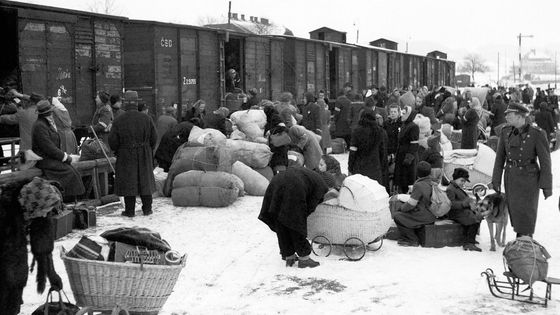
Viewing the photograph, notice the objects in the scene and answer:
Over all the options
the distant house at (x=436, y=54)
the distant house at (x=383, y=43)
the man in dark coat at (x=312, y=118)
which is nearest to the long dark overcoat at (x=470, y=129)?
the man in dark coat at (x=312, y=118)

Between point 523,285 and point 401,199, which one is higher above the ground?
point 401,199

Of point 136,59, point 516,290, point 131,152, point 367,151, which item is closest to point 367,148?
point 367,151

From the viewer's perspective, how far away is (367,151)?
10.3 metres

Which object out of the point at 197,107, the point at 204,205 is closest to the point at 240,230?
the point at 204,205

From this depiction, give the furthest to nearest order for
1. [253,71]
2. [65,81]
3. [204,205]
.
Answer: [253,71]
[65,81]
[204,205]

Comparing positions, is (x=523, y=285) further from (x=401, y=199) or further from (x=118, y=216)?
(x=118, y=216)

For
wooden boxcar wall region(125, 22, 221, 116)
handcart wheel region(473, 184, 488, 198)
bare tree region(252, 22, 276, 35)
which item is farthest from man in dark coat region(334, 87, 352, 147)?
bare tree region(252, 22, 276, 35)

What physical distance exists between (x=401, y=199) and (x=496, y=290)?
2556mm

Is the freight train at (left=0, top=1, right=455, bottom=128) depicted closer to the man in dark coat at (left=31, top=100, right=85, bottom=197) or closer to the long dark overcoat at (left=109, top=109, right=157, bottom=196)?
the long dark overcoat at (left=109, top=109, right=157, bottom=196)

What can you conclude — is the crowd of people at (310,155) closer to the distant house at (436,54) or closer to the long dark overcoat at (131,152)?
the long dark overcoat at (131,152)

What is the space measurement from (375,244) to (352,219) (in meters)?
0.75

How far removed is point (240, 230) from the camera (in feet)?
31.1

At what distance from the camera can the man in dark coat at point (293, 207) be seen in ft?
24.5

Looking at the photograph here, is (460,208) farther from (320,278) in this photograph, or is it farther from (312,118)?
(312,118)
